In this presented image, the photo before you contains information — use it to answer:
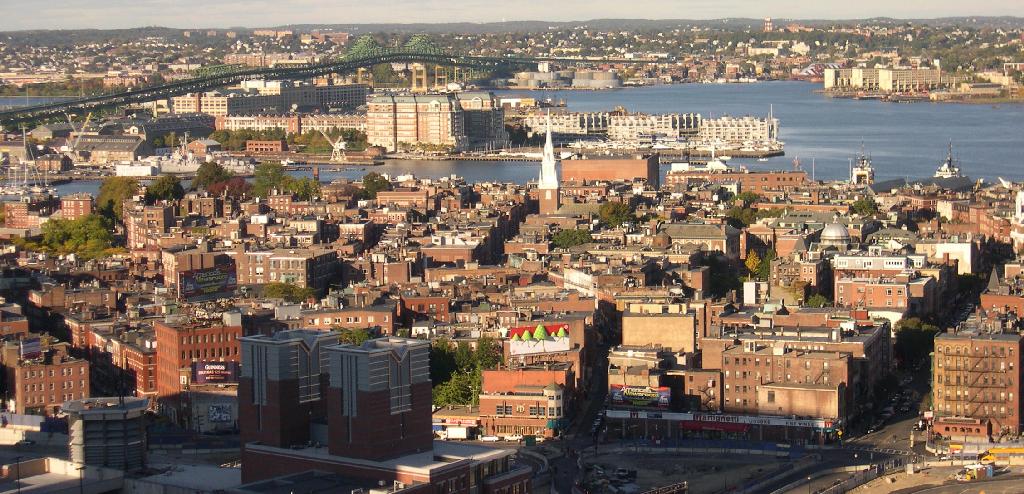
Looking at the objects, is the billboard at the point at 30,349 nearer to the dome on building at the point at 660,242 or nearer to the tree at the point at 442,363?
the tree at the point at 442,363

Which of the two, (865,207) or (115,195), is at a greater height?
(865,207)

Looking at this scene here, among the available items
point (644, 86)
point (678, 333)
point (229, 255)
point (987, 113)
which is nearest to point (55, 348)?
point (678, 333)

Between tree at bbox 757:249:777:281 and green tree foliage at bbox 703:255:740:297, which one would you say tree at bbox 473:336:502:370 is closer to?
green tree foliage at bbox 703:255:740:297

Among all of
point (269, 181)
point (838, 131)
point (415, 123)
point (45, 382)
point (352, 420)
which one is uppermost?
point (352, 420)

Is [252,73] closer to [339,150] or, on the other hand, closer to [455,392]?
[339,150]

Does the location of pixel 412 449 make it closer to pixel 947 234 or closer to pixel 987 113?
pixel 947 234

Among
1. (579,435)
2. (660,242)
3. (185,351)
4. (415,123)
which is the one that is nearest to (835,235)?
(660,242)
